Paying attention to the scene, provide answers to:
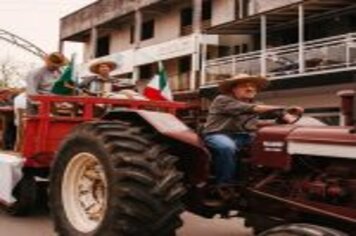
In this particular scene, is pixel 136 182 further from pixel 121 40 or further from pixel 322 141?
pixel 121 40

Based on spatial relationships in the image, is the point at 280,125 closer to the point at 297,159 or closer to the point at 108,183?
the point at 297,159

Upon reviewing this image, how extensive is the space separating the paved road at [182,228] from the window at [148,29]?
103 ft

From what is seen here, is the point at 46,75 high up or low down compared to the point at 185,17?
down

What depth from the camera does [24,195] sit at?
9.59 metres

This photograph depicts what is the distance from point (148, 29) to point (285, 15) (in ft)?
48.0

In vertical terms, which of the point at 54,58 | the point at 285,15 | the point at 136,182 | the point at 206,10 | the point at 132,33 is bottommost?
the point at 136,182

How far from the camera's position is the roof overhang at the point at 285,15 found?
25422 mm

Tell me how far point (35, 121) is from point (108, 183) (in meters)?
3.10

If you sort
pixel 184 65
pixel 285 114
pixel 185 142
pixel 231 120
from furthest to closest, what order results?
pixel 184 65 → pixel 231 120 → pixel 285 114 → pixel 185 142

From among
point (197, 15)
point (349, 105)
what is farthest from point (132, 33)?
point (349, 105)

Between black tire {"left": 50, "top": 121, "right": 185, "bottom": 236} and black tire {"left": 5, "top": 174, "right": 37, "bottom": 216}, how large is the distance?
9.23ft

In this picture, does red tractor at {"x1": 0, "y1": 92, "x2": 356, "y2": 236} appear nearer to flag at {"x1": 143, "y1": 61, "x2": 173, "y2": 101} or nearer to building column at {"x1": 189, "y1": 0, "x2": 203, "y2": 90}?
flag at {"x1": 143, "y1": 61, "x2": 173, "y2": 101}

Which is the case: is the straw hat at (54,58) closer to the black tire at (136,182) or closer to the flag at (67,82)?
the flag at (67,82)

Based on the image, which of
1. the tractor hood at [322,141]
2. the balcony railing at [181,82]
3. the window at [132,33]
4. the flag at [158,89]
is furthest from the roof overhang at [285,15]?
the tractor hood at [322,141]
